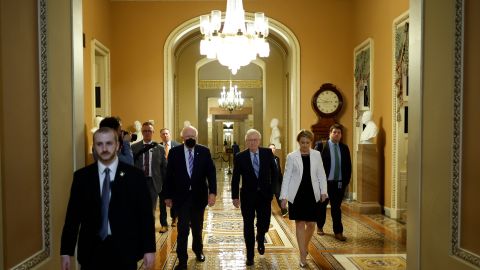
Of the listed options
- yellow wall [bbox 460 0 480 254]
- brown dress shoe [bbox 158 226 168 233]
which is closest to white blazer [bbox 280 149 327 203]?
yellow wall [bbox 460 0 480 254]

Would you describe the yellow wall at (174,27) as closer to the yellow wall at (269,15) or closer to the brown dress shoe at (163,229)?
the yellow wall at (269,15)

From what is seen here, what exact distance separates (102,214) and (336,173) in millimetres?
4562

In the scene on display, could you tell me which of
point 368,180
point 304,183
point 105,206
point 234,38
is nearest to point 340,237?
point 304,183

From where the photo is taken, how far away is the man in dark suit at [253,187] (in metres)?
5.35

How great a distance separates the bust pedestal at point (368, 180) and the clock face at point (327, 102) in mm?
1875

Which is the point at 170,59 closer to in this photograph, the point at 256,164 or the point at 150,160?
the point at 150,160

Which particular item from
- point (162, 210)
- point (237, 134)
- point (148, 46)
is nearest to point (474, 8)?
point (162, 210)

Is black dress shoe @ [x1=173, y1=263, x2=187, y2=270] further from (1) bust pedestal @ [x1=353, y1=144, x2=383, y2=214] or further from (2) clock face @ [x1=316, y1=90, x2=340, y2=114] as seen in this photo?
(2) clock face @ [x1=316, y1=90, x2=340, y2=114]

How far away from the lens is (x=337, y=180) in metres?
6.76

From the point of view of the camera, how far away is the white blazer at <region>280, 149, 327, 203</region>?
16.6 feet

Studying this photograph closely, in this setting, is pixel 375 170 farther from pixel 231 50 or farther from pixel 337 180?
pixel 231 50

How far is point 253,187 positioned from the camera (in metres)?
5.38

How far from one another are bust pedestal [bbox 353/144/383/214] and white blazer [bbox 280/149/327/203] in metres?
3.83

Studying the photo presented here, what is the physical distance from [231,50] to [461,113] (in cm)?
415
